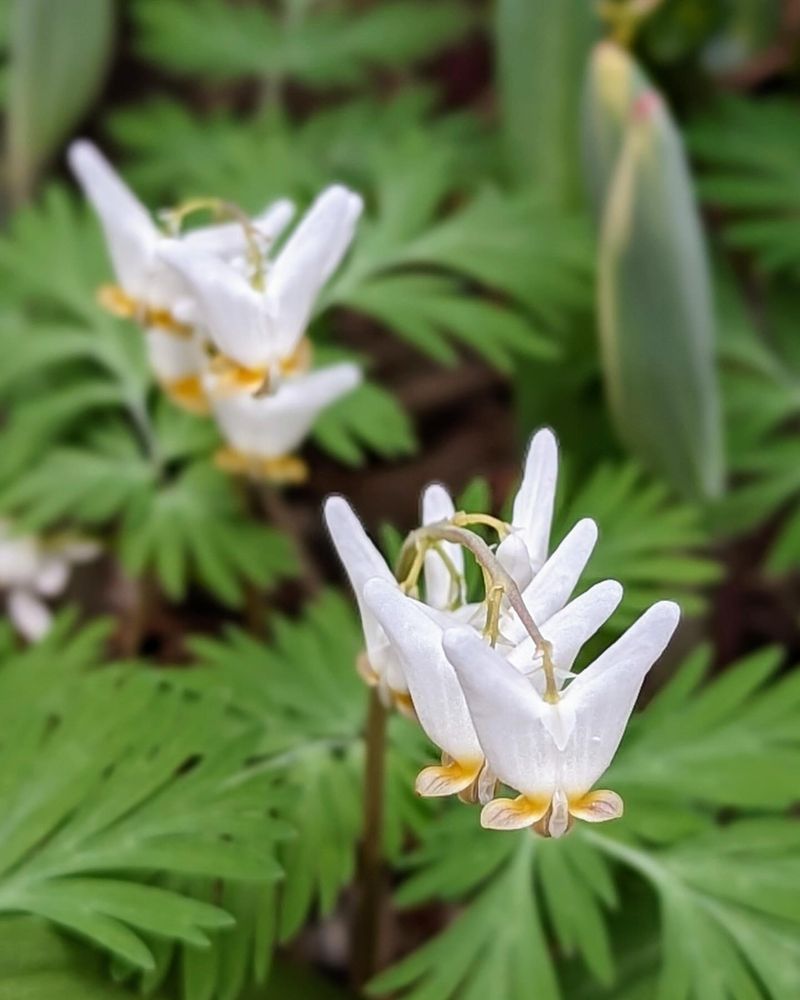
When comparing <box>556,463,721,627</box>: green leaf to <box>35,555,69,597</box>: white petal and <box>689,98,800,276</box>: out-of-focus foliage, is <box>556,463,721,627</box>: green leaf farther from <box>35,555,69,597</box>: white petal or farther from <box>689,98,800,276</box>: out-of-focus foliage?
<box>35,555,69,597</box>: white petal

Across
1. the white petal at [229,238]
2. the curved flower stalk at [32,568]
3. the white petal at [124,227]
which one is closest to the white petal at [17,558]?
the curved flower stalk at [32,568]

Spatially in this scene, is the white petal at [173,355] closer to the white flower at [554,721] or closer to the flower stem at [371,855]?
the flower stem at [371,855]

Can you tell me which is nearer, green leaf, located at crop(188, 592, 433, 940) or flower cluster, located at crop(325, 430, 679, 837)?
flower cluster, located at crop(325, 430, 679, 837)

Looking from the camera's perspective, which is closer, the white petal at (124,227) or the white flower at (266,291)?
the white flower at (266,291)

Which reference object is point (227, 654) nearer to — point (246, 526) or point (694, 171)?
point (246, 526)

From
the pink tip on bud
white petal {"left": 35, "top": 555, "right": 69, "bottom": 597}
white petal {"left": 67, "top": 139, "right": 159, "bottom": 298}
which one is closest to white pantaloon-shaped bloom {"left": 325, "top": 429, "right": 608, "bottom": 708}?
white petal {"left": 67, "top": 139, "right": 159, "bottom": 298}

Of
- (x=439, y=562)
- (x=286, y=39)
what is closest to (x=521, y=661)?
(x=439, y=562)

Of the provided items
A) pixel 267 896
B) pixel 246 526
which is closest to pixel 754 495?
pixel 246 526
